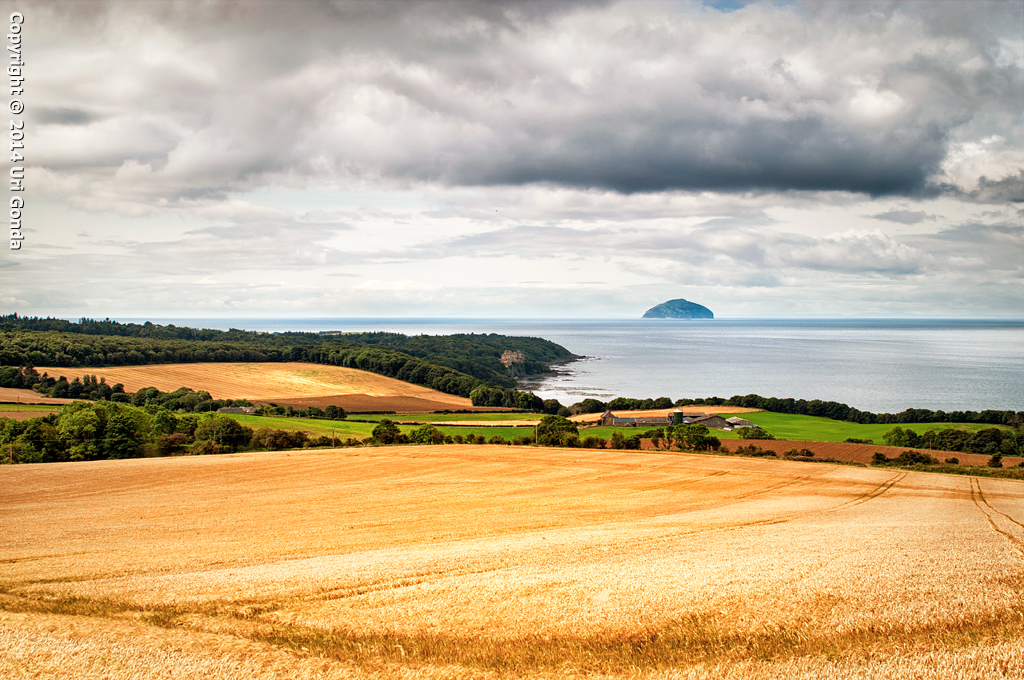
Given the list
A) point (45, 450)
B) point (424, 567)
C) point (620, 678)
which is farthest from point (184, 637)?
point (45, 450)

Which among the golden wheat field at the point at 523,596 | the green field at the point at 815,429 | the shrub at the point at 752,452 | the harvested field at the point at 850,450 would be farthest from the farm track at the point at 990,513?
the green field at the point at 815,429

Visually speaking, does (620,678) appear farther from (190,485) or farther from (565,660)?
(190,485)

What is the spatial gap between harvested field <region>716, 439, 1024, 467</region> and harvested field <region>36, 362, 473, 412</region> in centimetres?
5211

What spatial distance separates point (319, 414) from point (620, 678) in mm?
84625

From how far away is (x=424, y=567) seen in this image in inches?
495

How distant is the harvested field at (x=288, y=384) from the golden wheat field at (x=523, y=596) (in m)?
73.2

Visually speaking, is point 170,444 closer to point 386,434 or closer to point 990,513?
point 386,434

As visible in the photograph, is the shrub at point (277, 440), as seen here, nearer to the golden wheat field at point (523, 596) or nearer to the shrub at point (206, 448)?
the shrub at point (206, 448)

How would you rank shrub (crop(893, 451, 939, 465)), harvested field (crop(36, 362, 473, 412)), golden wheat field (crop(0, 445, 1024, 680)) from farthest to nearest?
1. harvested field (crop(36, 362, 473, 412))
2. shrub (crop(893, 451, 939, 465))
3. golden wheat field (crop(0, 445, 1024, 680))

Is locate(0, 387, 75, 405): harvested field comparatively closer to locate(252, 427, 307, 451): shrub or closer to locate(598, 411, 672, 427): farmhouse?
locate(252, 427, 307, 451): shrub

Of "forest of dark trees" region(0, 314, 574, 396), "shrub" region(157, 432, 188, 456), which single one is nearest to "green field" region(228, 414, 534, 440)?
"shrub" region(157, 432, 188, 456)

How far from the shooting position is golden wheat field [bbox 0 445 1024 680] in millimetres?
7809

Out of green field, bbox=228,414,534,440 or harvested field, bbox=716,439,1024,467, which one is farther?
green field, bbox=228,414,534,440

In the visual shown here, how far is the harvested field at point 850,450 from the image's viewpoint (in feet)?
168
